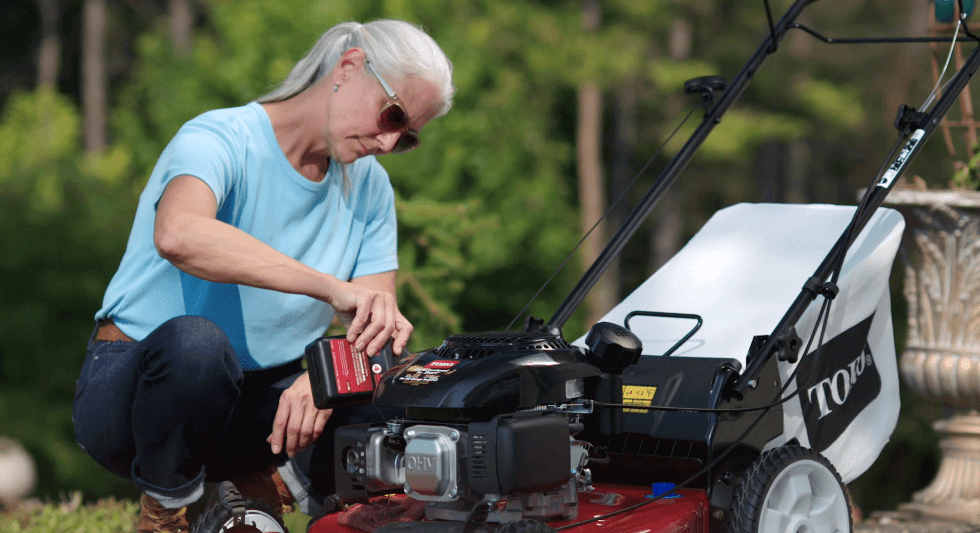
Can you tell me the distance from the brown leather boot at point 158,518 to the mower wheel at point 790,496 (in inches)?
40.6

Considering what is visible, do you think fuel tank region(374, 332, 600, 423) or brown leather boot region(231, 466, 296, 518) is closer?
fuel tank region(374, 332, 600, 423)

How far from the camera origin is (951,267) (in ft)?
11.2

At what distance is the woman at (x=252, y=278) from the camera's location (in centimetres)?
187

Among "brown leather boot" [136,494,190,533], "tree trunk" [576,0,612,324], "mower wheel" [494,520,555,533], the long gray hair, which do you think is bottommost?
"brown leather boot" [136,494,190,533]

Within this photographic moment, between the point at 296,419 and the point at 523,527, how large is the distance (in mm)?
561

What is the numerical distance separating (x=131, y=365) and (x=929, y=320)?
8.23 ft

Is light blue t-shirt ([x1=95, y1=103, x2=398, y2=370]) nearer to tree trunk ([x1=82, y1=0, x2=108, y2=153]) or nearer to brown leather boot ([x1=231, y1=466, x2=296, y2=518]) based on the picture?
brown leather boot ([x1=231, y1=466, x2=296, y2=518])

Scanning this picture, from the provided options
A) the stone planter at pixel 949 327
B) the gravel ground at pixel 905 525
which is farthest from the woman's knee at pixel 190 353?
the stone planter at pixel 949 327

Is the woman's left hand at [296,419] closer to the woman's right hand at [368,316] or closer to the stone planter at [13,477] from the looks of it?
the woman's right hand at [368,316]

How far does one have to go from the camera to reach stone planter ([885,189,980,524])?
332cm

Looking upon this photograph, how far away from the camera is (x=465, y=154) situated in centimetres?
532

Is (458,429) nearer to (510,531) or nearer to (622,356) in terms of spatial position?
(510,531)

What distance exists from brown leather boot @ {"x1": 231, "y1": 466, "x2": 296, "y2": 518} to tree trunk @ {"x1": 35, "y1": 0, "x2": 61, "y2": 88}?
10.4 meters

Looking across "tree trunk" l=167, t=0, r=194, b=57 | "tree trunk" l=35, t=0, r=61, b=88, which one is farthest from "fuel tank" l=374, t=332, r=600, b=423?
"tree trunk" l=35, t=0, r=61, b=88
